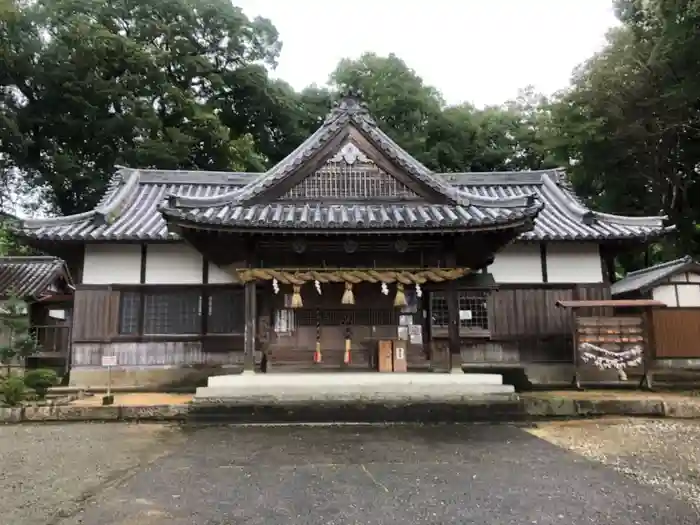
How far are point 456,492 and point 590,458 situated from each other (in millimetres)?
2948

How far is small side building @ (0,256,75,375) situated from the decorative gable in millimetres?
10916

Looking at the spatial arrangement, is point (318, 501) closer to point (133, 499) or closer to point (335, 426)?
point (133, 499)

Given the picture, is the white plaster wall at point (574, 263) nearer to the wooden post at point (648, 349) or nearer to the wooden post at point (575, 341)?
the wooden post at point (575, 341)

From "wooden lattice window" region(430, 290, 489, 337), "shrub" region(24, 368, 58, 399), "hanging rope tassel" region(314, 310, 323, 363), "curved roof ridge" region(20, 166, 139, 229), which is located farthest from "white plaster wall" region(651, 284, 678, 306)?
"curved roof ridge" region(20, 166, 139, 229)

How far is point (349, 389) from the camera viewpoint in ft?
38.8

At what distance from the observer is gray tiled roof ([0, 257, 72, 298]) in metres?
20.4

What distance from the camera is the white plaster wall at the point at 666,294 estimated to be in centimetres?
1557

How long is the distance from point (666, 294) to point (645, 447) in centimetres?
868

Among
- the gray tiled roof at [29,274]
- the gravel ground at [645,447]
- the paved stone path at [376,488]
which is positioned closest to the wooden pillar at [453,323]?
the gravel ground at [645,447]

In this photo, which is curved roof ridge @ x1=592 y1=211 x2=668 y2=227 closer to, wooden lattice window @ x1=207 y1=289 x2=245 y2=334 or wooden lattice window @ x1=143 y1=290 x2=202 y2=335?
wooden lattice window @ x1=207 y1=289 x2=245 y2=334

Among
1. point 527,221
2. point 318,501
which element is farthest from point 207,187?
point 318,501

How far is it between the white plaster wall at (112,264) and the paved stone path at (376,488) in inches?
304

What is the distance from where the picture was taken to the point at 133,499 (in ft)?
19.0

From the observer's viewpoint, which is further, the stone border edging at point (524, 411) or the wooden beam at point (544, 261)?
the wooden beam at point (544, 261)
